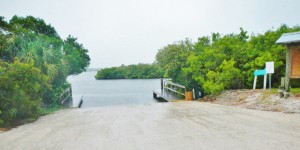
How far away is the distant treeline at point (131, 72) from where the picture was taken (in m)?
70.2

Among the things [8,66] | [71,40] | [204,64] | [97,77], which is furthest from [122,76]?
[8,66]

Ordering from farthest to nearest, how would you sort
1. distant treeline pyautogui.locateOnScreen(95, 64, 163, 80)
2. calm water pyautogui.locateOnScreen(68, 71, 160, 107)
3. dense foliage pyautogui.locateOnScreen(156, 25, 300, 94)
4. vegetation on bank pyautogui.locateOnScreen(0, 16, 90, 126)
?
distant treeline pyautogui.locateOnScreen(95, 64, 163, 80) → calm water pyautogui.locateOnScreen(68, 71, 160, 107) → dense foliage pyautogui.locateOnScreen(156, 25, 300, 94) → vegetation on bank pyautogui.locateOnScreen(0, 16, 90, 126)

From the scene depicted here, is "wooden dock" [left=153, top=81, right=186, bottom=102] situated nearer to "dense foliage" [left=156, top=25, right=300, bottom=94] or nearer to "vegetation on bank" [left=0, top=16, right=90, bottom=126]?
"dense foliage" [left=156, top=25, right=300, bottom=94]

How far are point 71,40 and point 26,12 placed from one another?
18.2ft

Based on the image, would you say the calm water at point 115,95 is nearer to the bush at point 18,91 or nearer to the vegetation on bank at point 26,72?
the vegetation on bank at point 26,72

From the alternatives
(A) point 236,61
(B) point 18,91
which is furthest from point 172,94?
Result: (B) point 18,91

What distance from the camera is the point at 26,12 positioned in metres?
25.5

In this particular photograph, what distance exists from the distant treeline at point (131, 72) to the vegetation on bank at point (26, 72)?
47.0 m

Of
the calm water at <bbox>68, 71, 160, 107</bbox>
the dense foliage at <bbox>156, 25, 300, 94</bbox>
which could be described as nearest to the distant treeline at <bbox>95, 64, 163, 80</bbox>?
the calm water at <bbox>68, 71, 160, 107</bbox>

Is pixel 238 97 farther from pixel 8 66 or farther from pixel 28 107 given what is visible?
pixel 8 66

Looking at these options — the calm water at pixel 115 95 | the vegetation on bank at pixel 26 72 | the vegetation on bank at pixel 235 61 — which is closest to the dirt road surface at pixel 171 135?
the vegetation on bank at pixel 26 72

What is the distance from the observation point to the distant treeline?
70.2 m

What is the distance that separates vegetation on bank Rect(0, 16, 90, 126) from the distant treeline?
154 ft

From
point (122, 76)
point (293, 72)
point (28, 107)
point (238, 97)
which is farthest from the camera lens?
point (122, 76)
